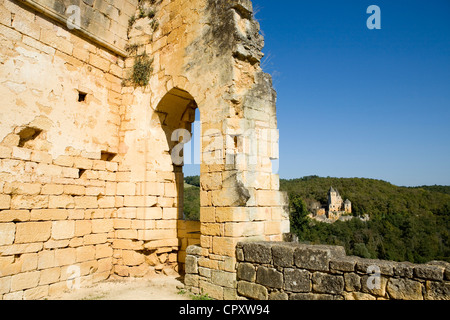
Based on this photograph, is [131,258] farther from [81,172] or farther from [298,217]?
[298,217]

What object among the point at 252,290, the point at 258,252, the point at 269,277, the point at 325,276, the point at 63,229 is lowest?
the point at 252,290

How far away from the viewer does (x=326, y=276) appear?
11.7ft

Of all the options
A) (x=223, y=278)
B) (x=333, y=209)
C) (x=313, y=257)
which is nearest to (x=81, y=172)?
(x=223, y=278)

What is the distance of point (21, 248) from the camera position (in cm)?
469

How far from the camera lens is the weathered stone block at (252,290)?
4148 millimetres

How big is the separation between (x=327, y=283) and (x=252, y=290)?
1.13 m

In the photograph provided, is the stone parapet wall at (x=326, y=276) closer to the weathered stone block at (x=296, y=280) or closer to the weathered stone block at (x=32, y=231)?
the weathered stone block at (x=296, y=280)

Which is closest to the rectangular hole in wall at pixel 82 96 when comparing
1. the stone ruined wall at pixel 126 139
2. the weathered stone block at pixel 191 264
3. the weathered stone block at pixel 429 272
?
the stone ruined wall at pixel 126 139

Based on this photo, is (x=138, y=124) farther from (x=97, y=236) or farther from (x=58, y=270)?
(x=58, y=270)

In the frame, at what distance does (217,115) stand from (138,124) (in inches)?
82.5

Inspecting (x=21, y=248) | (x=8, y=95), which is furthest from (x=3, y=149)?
(x=21, y=248)

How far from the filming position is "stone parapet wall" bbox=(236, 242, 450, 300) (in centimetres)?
297

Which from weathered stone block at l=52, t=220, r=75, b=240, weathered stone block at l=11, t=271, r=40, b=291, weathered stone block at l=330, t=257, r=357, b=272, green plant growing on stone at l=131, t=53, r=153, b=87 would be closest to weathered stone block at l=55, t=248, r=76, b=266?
weathered stone block at l=52, t=220, r=75, b=240
